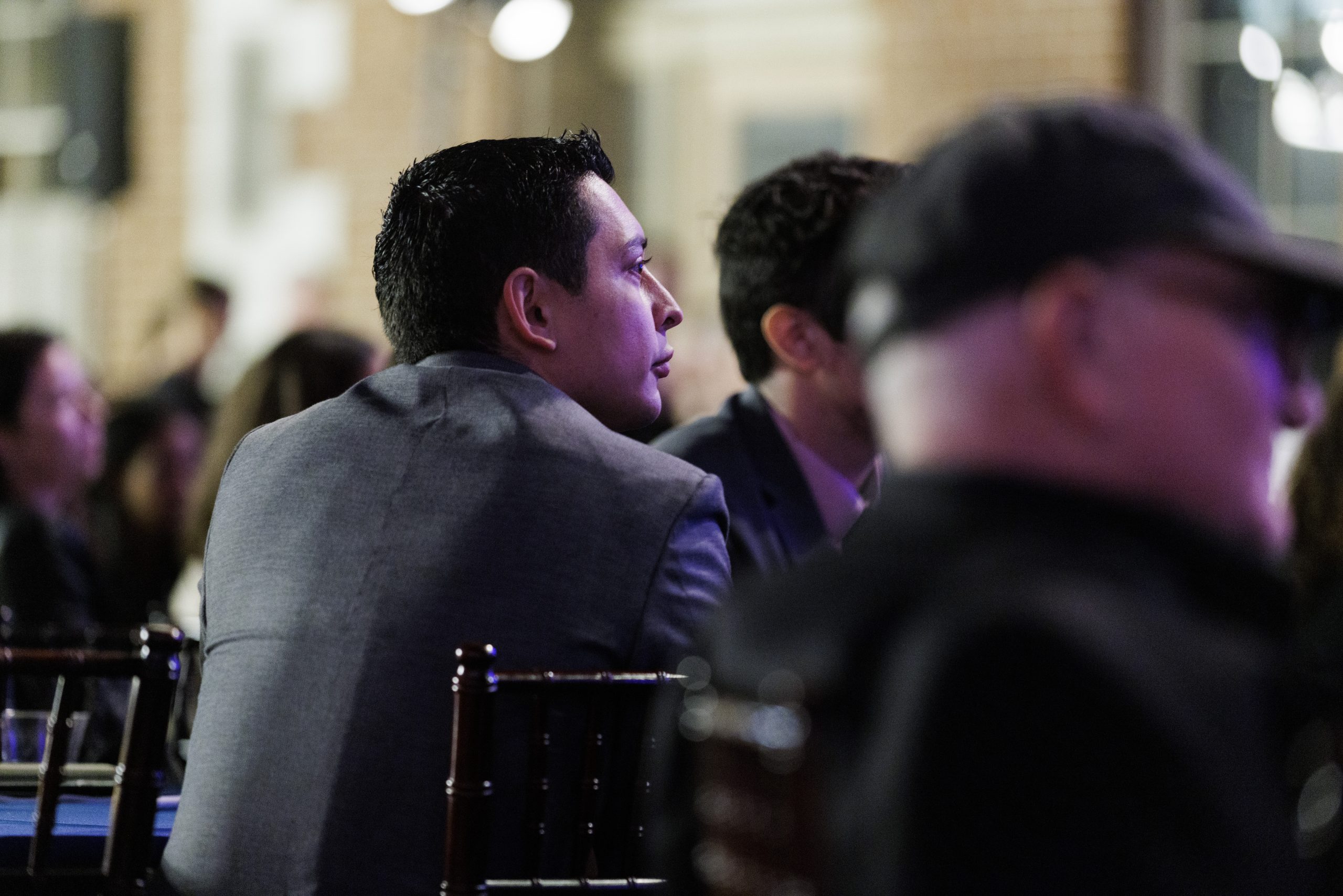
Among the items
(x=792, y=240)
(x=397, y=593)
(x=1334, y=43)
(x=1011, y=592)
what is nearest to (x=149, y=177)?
(x=1334, y=43)

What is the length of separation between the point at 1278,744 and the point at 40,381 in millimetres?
3816

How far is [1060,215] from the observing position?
92 cm

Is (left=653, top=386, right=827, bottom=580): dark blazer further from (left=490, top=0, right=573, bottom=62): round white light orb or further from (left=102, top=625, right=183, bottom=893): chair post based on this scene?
(left=490, top=0, right=573, bottom=62): round white light orb

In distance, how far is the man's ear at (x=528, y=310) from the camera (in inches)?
81.6

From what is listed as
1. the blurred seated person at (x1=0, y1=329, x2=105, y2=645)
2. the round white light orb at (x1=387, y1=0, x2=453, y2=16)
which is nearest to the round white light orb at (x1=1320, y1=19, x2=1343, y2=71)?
the round white light orb at (x1=387, y1=0, x2=453, y2=16)

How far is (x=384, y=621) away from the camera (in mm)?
1725

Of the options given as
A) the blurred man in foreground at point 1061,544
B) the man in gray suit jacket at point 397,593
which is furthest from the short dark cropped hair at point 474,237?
the blurred man in foreground at point 1061,544

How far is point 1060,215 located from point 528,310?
1.23 metres

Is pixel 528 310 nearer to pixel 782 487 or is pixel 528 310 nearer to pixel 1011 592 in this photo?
pixel 782 487

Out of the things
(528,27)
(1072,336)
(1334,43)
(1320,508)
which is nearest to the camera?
(1072,336)

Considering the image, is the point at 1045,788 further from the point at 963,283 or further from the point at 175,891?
the point at 175,891

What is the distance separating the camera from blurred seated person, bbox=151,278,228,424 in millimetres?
6691

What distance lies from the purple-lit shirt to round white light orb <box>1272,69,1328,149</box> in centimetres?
455

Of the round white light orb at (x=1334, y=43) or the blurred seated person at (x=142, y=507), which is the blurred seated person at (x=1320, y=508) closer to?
the blurred seated person at (x=142, y=507)
